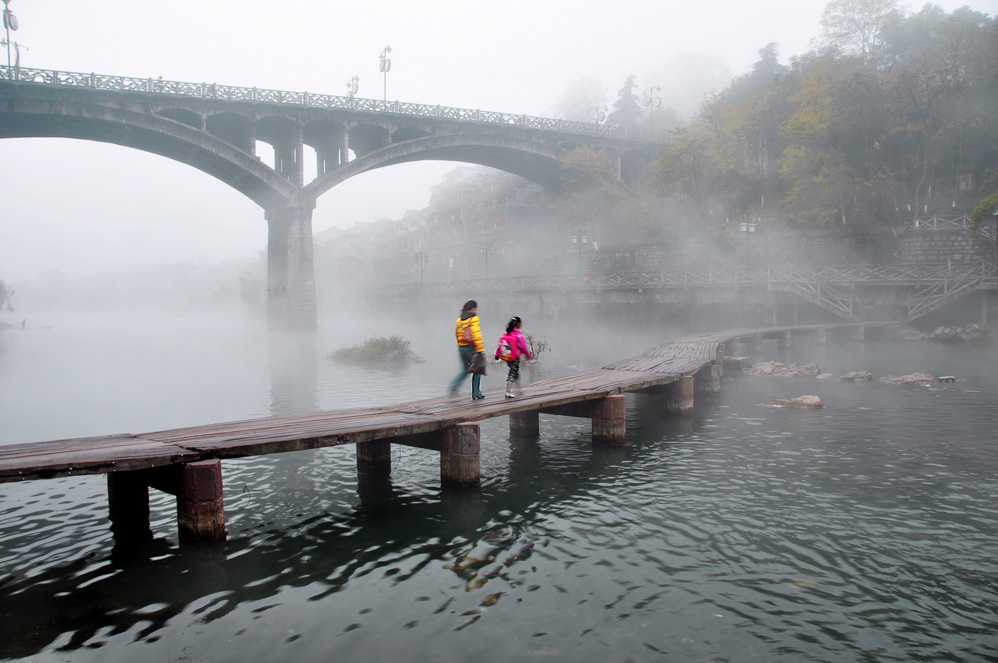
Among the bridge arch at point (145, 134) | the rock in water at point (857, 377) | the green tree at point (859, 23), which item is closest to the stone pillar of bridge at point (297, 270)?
the bridge arch at point (145, 134)

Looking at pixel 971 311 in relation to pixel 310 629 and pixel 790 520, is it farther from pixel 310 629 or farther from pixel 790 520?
pixel 310 629

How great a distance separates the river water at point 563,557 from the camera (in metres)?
5.39

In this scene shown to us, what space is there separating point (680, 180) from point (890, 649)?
5146cm

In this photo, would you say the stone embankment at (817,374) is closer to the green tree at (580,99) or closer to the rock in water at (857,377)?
the rock in water at (857,377)

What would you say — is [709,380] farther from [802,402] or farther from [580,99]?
[580,99]

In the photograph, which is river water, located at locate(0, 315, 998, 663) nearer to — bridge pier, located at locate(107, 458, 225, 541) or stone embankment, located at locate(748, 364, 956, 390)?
bridge pier, located at locate(107, 458, 225, 541)

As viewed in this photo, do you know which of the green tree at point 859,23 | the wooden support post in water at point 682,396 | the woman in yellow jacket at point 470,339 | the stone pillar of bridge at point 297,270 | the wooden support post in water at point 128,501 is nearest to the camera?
the wooden support post in water at point 128,501

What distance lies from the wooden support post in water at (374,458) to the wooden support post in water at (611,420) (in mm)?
4232

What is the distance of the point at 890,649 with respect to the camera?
205 inches

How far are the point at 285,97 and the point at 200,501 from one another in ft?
148

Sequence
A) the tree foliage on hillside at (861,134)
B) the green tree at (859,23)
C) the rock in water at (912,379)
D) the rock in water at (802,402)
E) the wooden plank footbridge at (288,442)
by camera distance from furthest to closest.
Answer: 1. the green tree at (859,23)
2. the tree foliage on hillside at (861,134)
3. the rock in water at (912,379)
4. the rock in water at (802,402)
5. the wooden plank footbridge at (288,442)

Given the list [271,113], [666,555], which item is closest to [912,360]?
[666,555]

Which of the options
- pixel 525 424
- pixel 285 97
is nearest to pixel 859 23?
pixel 285 97

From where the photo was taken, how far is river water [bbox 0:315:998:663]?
539 centimetres
